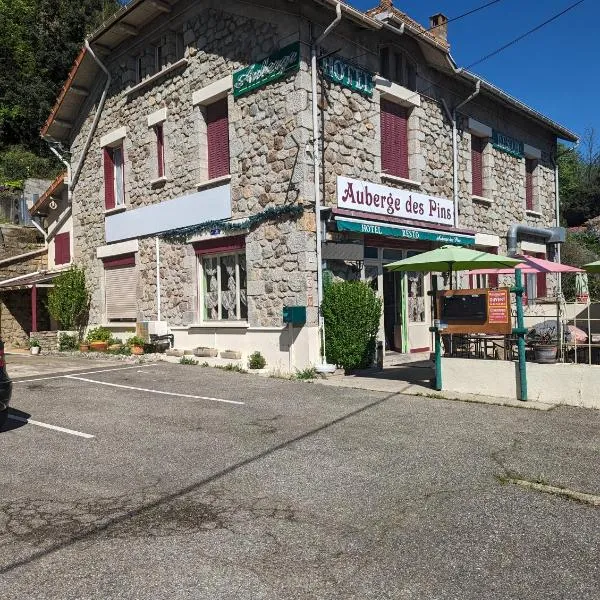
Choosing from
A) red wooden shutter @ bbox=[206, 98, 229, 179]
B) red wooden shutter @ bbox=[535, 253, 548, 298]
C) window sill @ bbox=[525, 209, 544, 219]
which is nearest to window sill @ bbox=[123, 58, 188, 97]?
red wooden shutter @ bbox=[206, 98, 229, 179]

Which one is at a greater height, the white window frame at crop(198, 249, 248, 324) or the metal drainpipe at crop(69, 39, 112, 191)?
the metal drainpipe at crop(69, 39, 112, 191)

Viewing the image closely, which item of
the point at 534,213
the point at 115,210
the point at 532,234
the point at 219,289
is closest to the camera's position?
the point at 219,289

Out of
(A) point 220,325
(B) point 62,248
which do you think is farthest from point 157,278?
(B) point 62,248

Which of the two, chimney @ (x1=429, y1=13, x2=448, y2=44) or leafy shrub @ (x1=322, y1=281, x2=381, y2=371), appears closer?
leafy shrub @ (x1=322, y1=281, x2=381, y2=371)

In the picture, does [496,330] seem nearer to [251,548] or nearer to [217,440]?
[217,440]

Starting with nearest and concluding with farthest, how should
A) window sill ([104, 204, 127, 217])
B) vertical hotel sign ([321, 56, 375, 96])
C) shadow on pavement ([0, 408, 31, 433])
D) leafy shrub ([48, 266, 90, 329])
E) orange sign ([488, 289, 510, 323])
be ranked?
shadow on pavement ([0, 408, 31, 433]), orange sign ([488, 289, 510, 323]), vertical hotel sign ([321, 56, 375, 96]), window sill ([104, 204, 127, 217]), leafy shrub ([48, 266, 90, 329])

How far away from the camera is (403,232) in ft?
39.7

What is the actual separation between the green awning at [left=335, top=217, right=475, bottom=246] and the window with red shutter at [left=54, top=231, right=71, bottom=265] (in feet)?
33.9

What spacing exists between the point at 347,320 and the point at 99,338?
7632mm

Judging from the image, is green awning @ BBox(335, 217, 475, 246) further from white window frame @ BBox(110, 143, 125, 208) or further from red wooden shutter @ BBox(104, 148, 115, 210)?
red wooden shutter @ BBox(104, 148, 115, 210)

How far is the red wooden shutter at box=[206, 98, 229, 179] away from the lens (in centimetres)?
1244

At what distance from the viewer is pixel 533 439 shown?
6.11m

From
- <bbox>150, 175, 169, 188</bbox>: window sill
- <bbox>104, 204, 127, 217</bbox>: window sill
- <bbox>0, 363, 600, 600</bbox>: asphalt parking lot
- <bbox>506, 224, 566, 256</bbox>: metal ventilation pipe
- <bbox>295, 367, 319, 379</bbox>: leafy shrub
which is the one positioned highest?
<bbox>150, 175, 169, 188</bbox>: window sill

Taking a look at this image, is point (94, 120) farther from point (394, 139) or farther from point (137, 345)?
point (394, 139)
